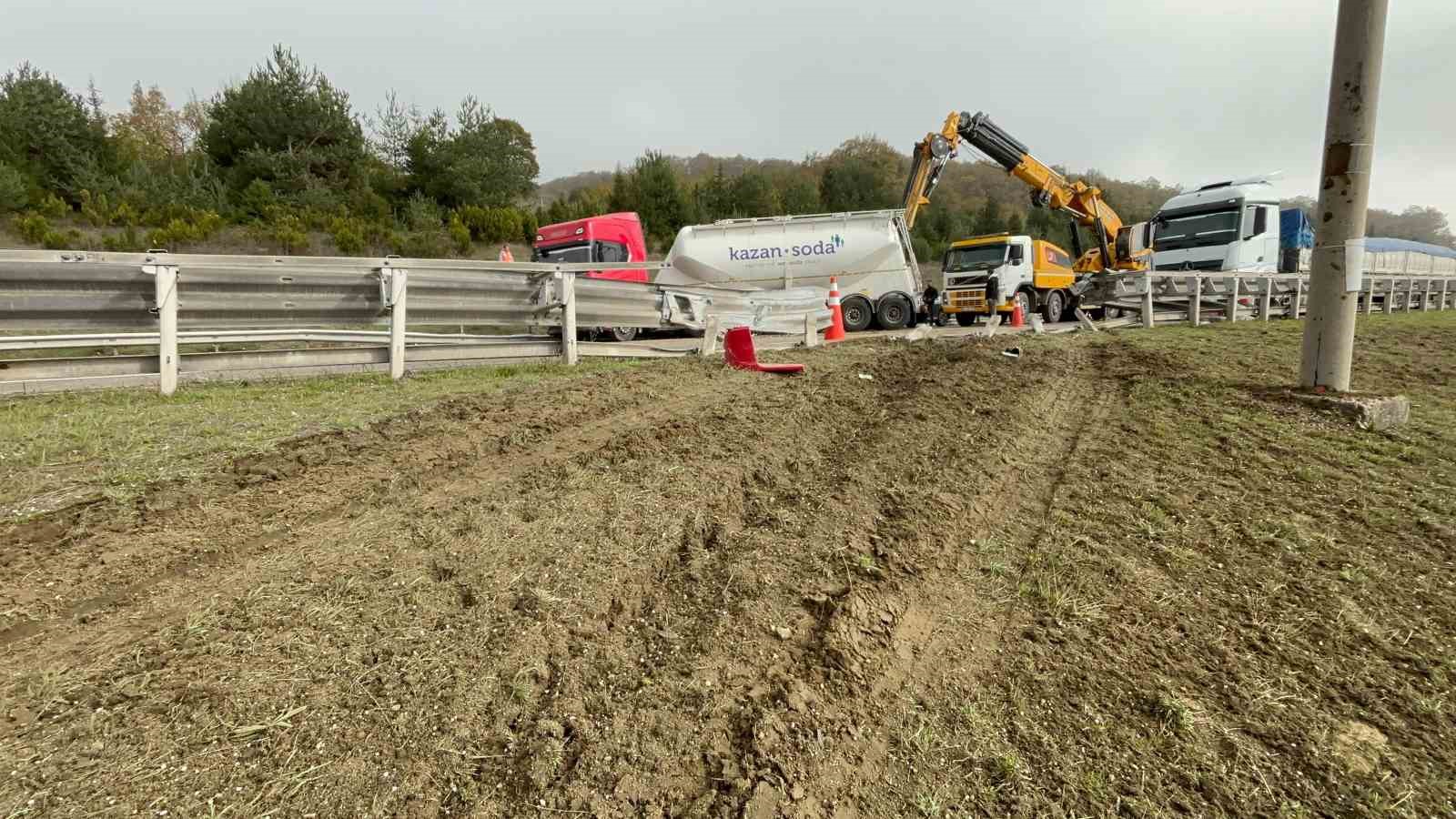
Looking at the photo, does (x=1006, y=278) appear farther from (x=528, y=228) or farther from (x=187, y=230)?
(x=187, y=230)

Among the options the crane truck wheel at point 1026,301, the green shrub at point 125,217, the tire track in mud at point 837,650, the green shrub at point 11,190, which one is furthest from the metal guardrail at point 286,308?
the green shrub at point 11,190

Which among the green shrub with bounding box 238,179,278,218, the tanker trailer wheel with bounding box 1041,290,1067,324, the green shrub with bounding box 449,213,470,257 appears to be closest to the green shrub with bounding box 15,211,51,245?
the green shrub with bounding box 238,179,278,218

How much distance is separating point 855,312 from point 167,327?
43.9 feet

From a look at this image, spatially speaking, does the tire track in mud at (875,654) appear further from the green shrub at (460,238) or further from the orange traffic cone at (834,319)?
the green shrub at (460,238)

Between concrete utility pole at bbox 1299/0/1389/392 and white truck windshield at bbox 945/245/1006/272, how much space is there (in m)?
11.3

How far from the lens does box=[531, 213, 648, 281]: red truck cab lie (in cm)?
1650

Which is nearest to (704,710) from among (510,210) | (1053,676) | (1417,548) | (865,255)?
(1053,676)

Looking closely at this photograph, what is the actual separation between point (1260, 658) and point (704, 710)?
1855 mm

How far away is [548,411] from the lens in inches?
202

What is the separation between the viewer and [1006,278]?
1625 centimetres

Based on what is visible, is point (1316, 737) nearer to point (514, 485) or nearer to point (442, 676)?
point (442, 676)

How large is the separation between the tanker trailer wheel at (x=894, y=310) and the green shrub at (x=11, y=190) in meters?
26.9

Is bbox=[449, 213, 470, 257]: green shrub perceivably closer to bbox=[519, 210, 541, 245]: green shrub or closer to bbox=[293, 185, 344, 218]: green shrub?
bbox=[519, 210, 541, 245]: green shrub

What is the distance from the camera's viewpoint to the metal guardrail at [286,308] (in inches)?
214
